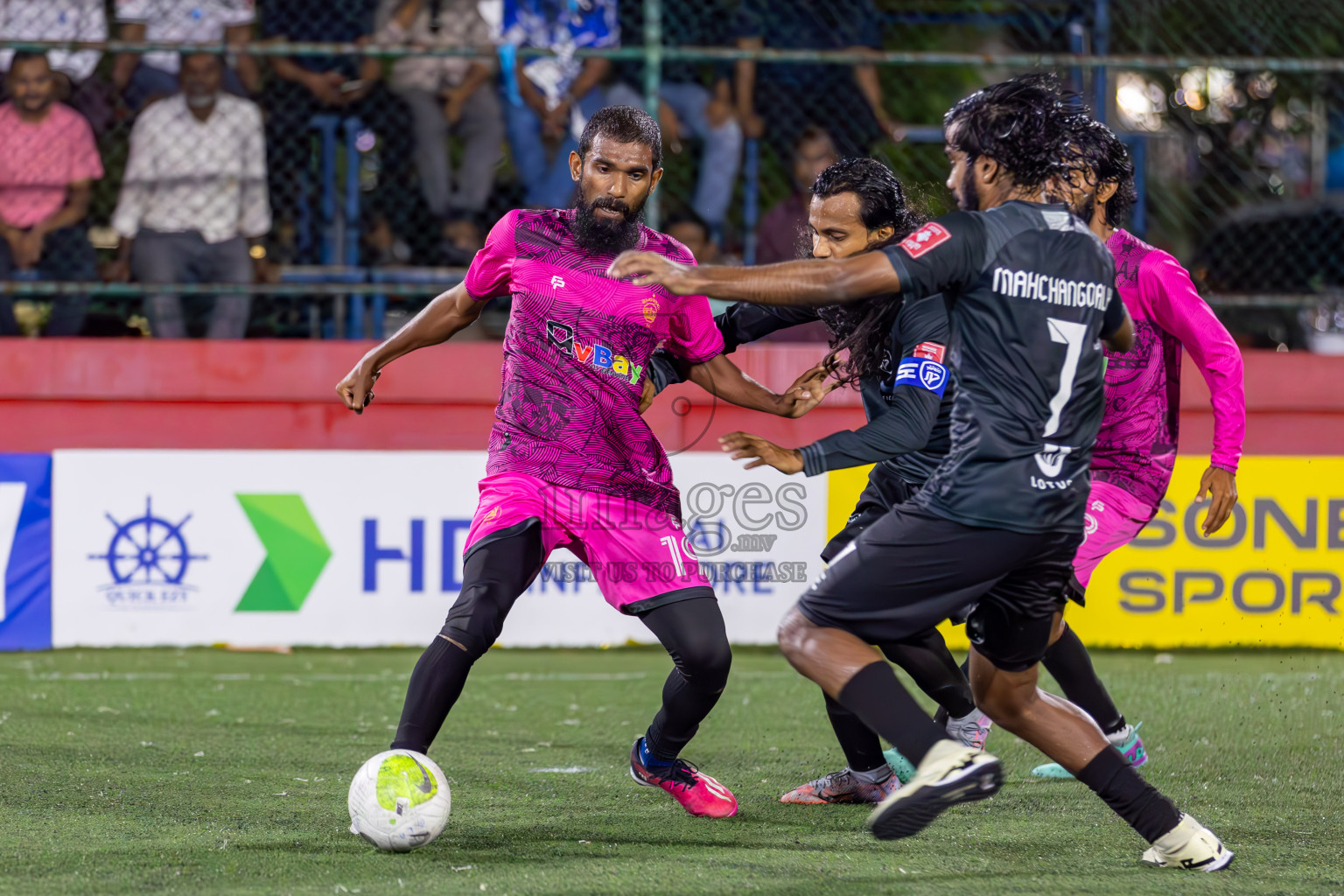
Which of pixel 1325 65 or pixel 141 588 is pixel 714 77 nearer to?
pixel 1325 65

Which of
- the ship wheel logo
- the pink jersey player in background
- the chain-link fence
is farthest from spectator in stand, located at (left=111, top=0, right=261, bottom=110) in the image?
the pink jersey player in background

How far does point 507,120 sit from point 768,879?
20.0ft

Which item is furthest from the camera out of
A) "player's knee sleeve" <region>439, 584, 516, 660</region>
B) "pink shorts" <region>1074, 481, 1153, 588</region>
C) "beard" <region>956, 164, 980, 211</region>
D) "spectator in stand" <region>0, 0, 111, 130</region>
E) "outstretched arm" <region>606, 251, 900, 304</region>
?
"spectator in stand" <region>0, 0, 111, 130</region>

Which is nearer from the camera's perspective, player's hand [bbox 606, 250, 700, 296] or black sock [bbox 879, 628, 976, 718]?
player's hand [bbox 606, 250, 700, 296]

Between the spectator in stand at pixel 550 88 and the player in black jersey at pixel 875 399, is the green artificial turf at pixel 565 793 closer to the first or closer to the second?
the player in black jersey at pixel 875 399

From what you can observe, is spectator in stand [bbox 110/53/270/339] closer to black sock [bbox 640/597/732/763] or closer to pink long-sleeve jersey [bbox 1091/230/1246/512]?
black sock [bbox 640/597/732/763]

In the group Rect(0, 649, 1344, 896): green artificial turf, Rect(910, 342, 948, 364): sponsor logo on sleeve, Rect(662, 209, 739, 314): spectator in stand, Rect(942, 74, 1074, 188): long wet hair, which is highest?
Rect(662, 209, 739, 314): spectator in stand

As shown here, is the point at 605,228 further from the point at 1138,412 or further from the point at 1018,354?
the point at 1138,412

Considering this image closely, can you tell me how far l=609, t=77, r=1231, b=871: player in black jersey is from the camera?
10.8 ft

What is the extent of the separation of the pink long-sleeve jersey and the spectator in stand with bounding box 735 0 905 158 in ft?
14.2

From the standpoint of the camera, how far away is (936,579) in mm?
3398

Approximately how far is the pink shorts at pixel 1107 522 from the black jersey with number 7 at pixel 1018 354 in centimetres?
146

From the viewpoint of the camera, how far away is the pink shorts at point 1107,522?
191 inches

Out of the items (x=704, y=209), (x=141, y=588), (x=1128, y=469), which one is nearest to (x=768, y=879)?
(x=1128, y=469)
